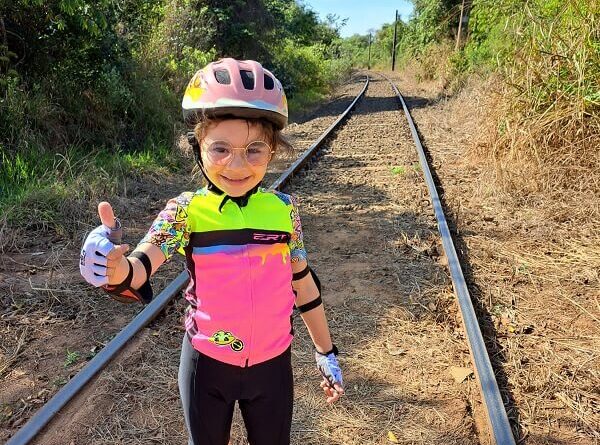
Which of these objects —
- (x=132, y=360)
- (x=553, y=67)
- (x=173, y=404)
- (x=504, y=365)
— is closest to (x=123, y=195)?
(x=132, y=360)

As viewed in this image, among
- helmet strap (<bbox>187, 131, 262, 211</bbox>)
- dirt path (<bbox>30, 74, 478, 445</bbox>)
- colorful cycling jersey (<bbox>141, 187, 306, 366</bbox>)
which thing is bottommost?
dirt path (<bbox>30, 74, 478, 445</bbox>)

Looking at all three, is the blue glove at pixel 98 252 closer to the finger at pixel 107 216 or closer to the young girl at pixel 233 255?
the finger at pixel 107 216

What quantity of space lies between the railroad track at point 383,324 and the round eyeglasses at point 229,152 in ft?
5.40

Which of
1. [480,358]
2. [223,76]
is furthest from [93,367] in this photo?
[480,358]

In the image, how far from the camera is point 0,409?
8.76ft

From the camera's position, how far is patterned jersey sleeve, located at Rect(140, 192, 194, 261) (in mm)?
1516

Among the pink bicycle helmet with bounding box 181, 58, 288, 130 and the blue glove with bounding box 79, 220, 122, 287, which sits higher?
the pink bicycle helmet with bounding box 181, 58, 288, 130

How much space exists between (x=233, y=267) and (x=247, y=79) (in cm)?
60

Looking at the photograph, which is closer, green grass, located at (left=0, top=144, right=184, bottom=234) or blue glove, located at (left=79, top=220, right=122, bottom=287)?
blue glove, located at (left=79, top=220, right=122, bottom=287)

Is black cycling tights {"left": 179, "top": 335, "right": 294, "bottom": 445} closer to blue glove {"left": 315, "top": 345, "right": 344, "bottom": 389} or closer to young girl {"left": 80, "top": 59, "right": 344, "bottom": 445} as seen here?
young girl {"left": 80, "top": 59, "right": 344, "bottom": 445}

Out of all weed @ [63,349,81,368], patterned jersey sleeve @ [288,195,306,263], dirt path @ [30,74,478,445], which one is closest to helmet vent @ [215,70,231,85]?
patterned jersey sleeve @ [288,195,306,263]

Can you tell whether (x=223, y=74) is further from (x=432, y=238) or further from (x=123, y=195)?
(x=123, y=195)

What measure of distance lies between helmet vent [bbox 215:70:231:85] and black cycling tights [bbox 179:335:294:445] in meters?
0.86

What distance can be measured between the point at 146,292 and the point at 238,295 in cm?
28
